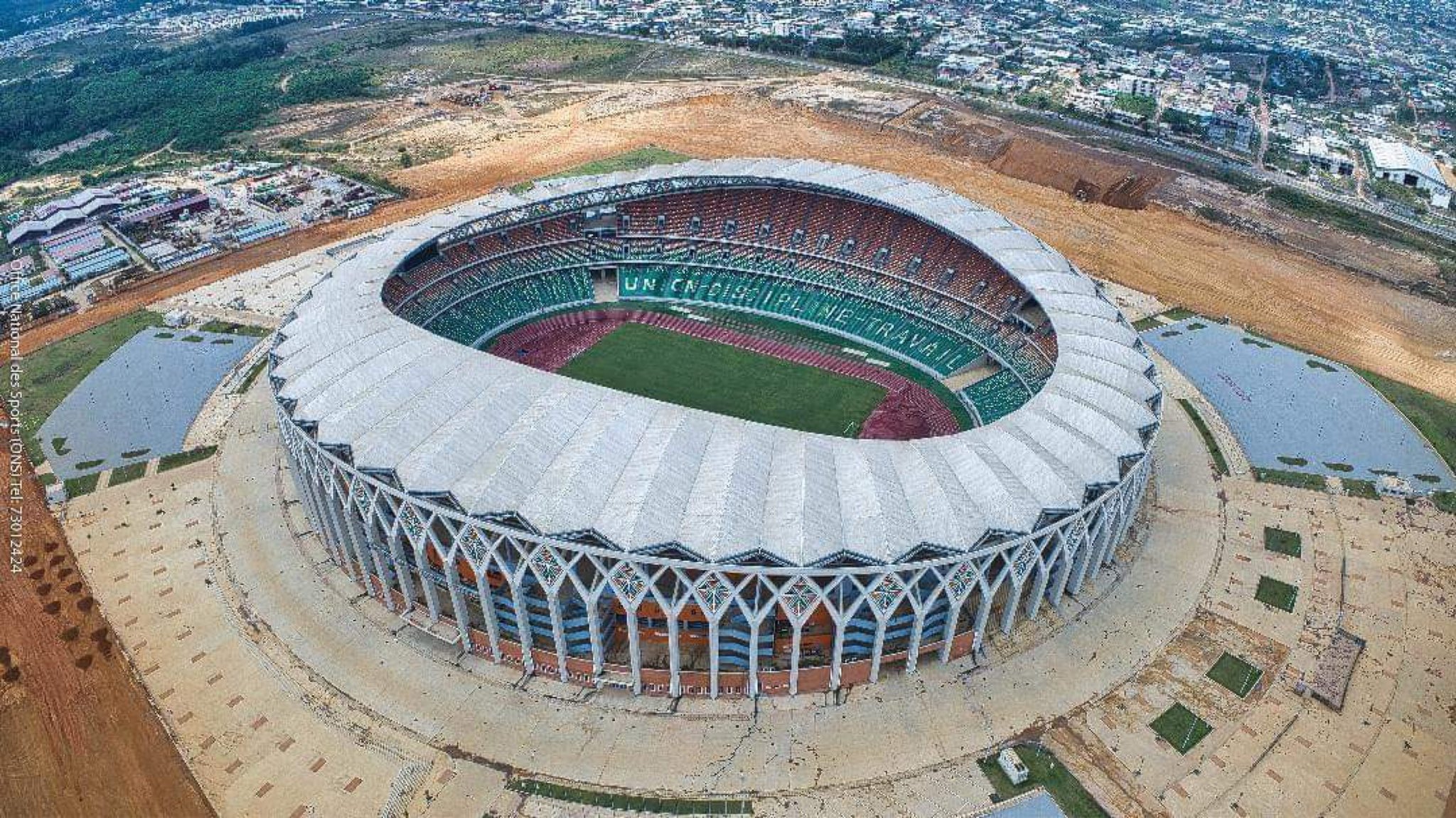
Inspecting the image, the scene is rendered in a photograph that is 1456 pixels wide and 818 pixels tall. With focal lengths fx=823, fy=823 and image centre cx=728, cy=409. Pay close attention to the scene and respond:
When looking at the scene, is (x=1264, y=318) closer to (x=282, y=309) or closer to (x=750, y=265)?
(x=750, y=265)

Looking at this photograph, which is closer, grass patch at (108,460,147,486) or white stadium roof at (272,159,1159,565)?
white stadium roof at (272,159,1159,565)

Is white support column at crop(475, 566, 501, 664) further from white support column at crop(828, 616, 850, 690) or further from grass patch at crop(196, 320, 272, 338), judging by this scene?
grass patch at crop(196, 320, 272, 338)

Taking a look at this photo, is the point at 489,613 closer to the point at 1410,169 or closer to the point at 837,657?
the point at 837,657

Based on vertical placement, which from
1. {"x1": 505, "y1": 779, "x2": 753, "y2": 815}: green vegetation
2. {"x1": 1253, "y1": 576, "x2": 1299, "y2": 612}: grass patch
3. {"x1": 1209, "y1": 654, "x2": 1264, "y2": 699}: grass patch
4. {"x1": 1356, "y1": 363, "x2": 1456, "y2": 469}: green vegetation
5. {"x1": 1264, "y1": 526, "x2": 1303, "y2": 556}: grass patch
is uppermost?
{"x1": 1356, "y1": 363, "x2": 1456, "y2": 469}: green vegetation

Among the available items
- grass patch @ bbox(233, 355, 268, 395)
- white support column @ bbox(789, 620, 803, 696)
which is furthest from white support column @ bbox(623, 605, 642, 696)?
grass patch @ bbox(233, 355, 268, 395)

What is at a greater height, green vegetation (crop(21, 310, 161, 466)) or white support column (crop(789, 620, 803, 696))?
white support column (crop(789, 620, 803, 696))

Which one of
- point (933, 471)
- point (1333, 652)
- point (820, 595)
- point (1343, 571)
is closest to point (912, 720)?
point (820, 595)

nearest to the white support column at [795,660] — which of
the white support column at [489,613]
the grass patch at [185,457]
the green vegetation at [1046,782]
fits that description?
the green vegetation at [1046,782]
